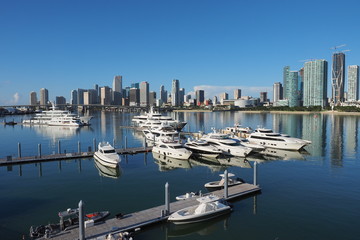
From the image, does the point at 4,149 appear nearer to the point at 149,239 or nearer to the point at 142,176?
the point at 142,176

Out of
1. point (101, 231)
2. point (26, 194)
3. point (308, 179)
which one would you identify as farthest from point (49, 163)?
point (308, 179)

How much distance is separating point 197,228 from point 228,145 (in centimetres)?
2981

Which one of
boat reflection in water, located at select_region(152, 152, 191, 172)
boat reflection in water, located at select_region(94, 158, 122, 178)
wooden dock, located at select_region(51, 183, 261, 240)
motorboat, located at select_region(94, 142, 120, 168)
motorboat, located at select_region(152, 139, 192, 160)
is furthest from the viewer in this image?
motorboat, located at select_region(152, 139, 192, 160)

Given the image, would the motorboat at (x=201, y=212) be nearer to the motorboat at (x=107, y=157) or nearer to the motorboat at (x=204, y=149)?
the motorboat at (x=107, y=157)

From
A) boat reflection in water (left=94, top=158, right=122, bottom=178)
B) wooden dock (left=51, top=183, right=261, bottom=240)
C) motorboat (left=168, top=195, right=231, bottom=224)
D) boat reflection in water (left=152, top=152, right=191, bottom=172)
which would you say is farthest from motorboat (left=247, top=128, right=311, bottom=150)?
motorboat (left=168, top=195, right=231, bottom=224)

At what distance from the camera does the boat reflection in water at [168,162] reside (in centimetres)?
4084

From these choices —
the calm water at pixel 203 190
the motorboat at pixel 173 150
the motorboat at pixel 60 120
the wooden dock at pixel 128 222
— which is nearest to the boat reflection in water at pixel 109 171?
the calm water at pixel 203 190

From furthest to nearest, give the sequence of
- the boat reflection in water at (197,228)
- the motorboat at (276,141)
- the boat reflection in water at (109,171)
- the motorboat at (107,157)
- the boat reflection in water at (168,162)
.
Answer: the motorboat at (276,141) < the boat reflection in water at (168,162) < the motorboat at (107,157) < the boat reflection in water at (109,171) < the boat reflection in water at (197,228)

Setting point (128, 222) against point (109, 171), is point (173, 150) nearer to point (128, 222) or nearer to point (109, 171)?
point (109, 171)

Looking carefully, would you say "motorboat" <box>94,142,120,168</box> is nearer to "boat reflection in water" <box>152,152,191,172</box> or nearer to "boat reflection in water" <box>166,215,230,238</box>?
"boat reflection in water" <box>152,152,191,172</box>

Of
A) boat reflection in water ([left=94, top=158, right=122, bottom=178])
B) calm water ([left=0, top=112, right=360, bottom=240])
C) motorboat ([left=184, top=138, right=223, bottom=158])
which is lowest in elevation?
calm water ([left=0, top=112, right=360, bottom=240])

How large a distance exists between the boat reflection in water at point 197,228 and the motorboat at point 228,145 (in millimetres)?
26247

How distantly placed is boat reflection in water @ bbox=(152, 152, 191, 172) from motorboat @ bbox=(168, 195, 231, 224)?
56.1ft

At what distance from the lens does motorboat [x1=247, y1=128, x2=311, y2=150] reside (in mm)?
53594
